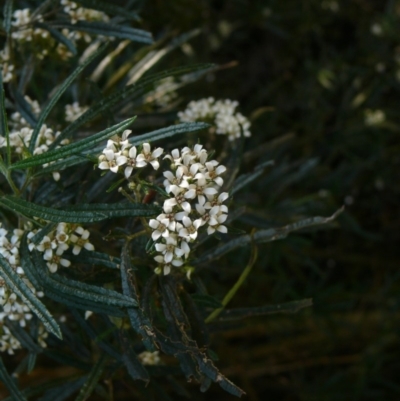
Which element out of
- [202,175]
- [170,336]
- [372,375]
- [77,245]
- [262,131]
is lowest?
[372,375]

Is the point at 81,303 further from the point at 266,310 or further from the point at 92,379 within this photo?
the point at 266,310

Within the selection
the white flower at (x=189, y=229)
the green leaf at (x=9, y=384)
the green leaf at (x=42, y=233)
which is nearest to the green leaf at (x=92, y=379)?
the green leaf at (x=9, y=384)

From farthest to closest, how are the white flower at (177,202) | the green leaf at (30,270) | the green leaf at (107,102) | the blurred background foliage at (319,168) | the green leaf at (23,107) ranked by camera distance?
the blurred background foliage at (319,168) < the green leaf at (23,107) < the green leaf at (107,102) < the green leaf at (30,270) < the white flower at (177,202)

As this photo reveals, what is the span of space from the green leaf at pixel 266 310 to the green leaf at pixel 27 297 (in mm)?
499

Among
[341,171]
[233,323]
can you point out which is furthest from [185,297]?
[341,171]

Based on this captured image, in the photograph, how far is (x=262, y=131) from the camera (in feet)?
8.45

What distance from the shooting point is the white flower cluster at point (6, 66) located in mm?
1544

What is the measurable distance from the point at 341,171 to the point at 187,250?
1.56 m

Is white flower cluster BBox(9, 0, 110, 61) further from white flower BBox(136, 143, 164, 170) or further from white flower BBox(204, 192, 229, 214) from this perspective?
white flower BBox(204, 192, 229, 214)

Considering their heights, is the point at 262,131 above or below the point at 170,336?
below

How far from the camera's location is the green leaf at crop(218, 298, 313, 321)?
1.33 m

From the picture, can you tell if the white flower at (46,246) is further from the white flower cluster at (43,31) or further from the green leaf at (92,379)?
the white flower cluster at (43,31)

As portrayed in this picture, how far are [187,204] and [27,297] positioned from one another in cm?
33

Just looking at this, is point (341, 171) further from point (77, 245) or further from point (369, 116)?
point (77, 245)
